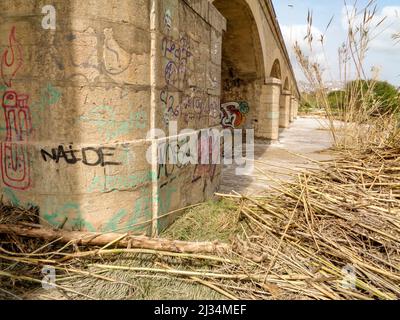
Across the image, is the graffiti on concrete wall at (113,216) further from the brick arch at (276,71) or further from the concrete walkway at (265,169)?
the brick arch at (276,71)

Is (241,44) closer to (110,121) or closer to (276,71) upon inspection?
(276,71)

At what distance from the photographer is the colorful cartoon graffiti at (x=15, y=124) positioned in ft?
7.89

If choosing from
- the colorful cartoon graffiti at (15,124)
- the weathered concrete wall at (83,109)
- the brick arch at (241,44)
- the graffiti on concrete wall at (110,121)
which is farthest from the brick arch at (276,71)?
the colorful cartoon graffiti at (15,124)

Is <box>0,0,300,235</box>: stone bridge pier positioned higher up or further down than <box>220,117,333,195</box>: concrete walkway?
higher up

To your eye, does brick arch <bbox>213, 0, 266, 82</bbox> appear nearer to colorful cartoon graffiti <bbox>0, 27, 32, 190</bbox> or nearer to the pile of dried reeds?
colorful cartoon graffiti <bbox>0, 27, 32, 190</bbox>

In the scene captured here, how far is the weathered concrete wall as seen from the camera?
2.32 metres

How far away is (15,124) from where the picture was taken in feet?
8.07

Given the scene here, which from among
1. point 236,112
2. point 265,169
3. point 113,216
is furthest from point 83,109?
point 236,112

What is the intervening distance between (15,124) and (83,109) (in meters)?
0.61

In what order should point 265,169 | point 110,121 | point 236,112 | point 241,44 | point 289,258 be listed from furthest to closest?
point 236,112 → point 241,44 → point 265,169 → point 110,121 → point 289,258

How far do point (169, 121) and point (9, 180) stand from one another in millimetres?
1470

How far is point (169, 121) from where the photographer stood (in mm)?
2990

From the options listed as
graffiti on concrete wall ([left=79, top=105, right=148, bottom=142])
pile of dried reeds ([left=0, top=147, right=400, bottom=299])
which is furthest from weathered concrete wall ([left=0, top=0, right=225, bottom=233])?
pile of dried reeds ([left=0, top=147, right=400, bottom=299])
